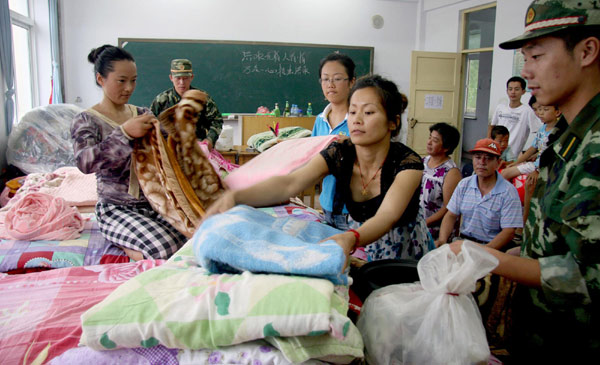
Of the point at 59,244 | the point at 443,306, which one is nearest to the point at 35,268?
the point at 59,244

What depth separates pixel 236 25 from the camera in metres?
7.09

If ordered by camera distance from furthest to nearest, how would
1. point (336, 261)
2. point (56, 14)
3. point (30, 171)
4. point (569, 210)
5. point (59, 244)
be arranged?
point (56, 14), point (30, 171), point (59, 244), point (569, 210), point (336, 261)

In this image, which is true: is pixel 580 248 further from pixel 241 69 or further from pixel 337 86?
pixel 241 69

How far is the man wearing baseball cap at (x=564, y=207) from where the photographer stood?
0.92 meters

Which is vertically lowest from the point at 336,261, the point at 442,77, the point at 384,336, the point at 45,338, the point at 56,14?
A: the point at 45,338

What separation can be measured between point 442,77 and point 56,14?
6.06 meters

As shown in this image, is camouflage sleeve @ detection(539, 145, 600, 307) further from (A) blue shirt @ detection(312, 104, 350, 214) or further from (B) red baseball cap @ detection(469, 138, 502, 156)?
(B) red baseball cap @ detection(469, 138, 502, 156)

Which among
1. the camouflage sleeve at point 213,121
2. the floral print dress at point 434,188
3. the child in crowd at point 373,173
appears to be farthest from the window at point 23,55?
the child in crowd at point 373,173

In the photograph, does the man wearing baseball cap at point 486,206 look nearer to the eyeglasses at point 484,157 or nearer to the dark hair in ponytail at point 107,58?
the eyeglasses at point 484,157

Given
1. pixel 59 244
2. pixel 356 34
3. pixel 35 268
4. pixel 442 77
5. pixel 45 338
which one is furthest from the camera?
pixel 356 34

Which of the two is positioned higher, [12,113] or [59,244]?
[12,113]

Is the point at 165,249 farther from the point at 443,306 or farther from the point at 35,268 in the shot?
the point at 443,306

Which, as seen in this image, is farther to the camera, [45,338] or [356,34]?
[356,34]

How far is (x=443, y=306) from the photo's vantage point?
85 centimetres
